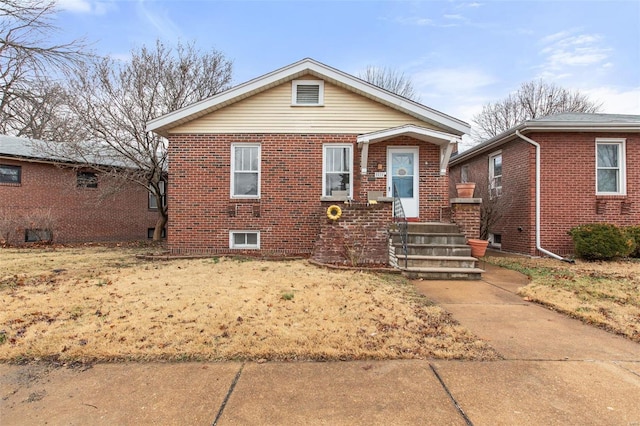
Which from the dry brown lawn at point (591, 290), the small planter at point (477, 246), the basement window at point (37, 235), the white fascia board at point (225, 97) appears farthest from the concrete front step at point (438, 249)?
the basement window at point (37, 235)

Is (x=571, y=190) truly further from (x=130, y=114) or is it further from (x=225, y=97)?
(x=130, y=114)

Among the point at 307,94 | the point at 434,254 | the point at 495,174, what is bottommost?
the point at 434,254

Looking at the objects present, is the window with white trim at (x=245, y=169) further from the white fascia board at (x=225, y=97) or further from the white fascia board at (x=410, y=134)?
the white fascia board at (x=410, y=134)

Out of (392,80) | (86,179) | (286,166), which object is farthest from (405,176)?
(392,80)

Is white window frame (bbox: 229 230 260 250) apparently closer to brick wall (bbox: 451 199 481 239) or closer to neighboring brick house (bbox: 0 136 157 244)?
brick wall (bbox: 451 199 481 239)

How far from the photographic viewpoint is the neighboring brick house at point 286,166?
9336 millimetres

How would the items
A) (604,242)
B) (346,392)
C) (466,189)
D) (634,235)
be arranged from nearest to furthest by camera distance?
(346,392) → (466,189) → (604,242) → (634,235)

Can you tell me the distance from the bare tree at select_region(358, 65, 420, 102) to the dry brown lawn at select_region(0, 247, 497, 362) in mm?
22367

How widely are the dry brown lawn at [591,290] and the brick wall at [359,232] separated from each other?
3018 mm

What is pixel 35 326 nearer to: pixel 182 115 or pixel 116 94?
pixel 182 115

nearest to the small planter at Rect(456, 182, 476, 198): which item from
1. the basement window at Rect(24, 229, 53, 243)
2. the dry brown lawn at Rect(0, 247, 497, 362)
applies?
the dry brown lawn at Rect(0, 247, 497, 362)

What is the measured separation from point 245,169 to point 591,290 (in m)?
8.12

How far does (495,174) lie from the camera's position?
Result: 12.1 m

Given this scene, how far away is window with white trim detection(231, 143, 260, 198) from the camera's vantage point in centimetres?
948
